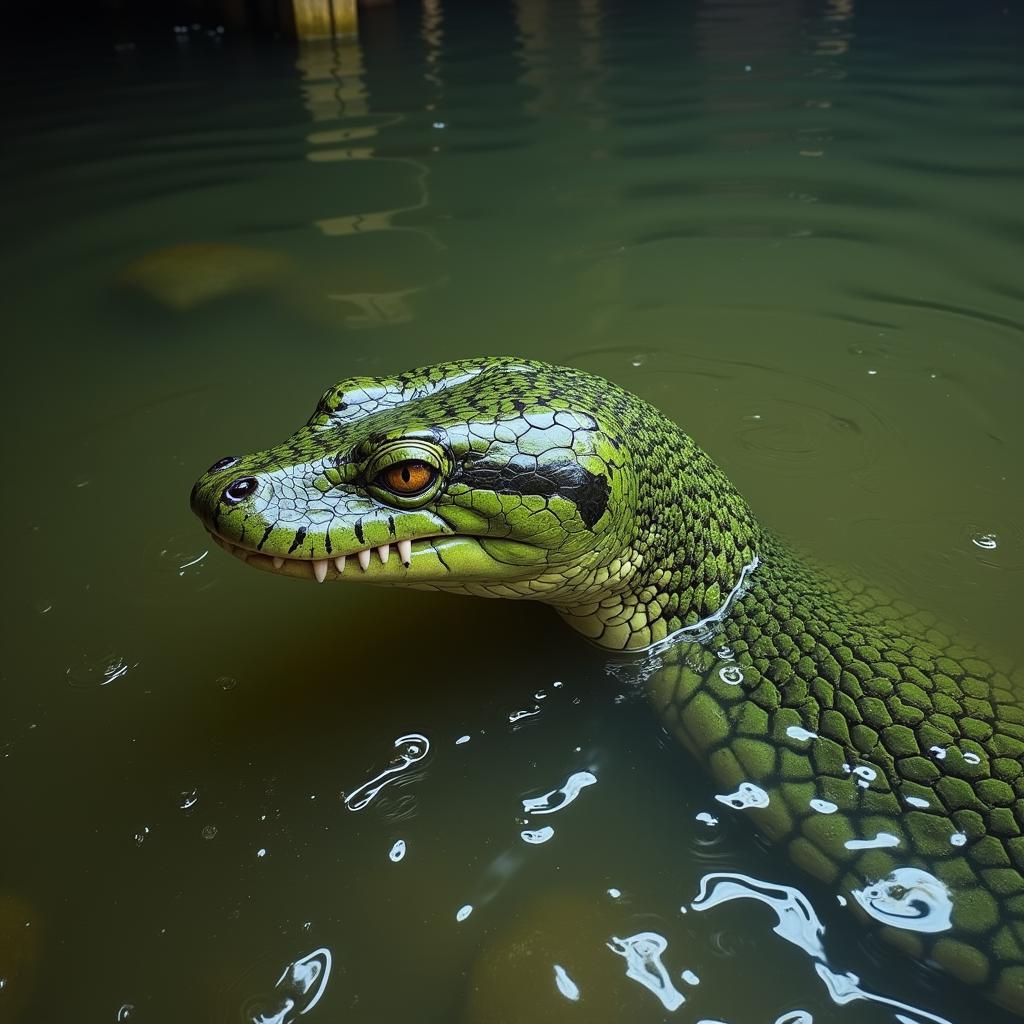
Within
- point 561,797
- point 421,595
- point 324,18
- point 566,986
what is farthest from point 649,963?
point 324,18

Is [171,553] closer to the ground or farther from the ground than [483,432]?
closer to the ground

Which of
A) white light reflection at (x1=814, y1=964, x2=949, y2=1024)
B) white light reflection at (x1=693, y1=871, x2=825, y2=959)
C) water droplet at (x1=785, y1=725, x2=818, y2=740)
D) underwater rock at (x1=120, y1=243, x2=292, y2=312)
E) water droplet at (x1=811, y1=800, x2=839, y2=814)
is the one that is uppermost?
underwater rock at (x1=120, y1=243, x2=292, y2=312)

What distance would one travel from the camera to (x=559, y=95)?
8.25 metres

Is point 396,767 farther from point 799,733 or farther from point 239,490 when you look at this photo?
point 799,733

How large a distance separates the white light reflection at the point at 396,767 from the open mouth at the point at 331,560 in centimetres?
53

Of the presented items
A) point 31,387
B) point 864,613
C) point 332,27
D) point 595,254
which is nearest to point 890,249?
point 595,254

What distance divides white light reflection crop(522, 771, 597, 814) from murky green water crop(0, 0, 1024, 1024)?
0.09 feet

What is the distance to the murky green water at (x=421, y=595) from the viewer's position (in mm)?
1913

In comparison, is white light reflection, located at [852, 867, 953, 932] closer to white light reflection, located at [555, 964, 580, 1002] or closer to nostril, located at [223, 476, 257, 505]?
white light reflection, located at [555, 964, 580, 1002]

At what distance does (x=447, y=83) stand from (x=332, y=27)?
9.59 ft

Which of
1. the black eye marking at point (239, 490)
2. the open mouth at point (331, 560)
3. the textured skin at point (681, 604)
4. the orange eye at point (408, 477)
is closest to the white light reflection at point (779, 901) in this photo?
the textured skin at point (681, 604)

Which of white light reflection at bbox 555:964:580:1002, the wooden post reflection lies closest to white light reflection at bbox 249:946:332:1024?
white light reflection at bbox 555:964:580:1002

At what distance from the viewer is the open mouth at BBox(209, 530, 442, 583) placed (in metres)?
2.04

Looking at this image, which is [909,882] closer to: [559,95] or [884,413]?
[884,413]
